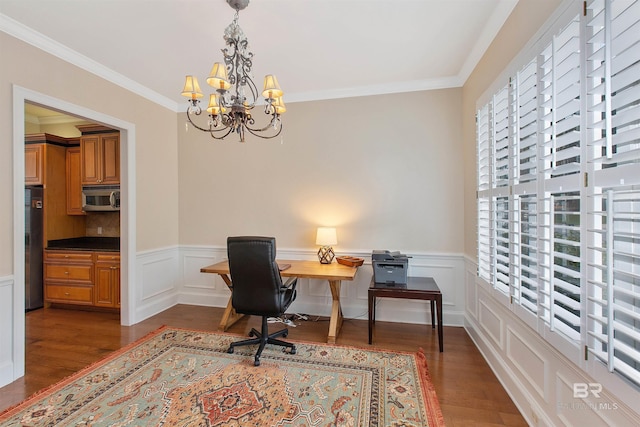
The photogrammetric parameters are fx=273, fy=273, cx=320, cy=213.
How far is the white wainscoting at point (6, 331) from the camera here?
7.00 ft

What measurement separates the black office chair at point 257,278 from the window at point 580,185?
178 cm

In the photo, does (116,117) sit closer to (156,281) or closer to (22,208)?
(22,208)

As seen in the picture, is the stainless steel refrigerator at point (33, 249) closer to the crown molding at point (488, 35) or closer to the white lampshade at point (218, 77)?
the white lampshade at point (218, 77)

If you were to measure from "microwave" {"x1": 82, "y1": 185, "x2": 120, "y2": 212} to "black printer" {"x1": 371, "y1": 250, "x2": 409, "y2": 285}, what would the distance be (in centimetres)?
375

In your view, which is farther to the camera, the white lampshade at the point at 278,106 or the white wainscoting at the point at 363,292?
the white wainscoting at the point at 363,292

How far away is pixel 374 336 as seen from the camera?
115 inches

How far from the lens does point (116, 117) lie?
3.11 metres

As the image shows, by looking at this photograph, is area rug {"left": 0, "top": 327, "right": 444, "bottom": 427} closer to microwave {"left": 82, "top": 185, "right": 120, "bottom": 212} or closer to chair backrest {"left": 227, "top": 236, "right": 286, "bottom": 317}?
chair backrest {"left": 227, "top": 236, "right": 286, "bottom": 317}

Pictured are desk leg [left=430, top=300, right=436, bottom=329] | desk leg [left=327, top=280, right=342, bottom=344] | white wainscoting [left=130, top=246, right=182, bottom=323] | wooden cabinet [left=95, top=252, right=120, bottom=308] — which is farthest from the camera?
wooden cabinet [left=95, top=252, right=120, bottom=308]

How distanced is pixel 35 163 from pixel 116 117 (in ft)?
6.79

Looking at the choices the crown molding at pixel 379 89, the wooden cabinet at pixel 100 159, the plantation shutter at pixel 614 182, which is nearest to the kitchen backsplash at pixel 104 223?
the wooden cabinet at pixel 100 159

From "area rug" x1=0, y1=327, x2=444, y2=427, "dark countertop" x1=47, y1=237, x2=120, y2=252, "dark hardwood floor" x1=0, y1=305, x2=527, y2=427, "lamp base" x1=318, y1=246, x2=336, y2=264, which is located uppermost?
"dark countertop" x1=47, y1=237, x2=120, y2=252

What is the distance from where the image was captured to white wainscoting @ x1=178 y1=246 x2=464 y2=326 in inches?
127

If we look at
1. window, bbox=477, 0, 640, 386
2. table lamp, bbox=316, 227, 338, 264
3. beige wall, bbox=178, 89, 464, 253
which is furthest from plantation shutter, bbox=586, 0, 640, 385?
table lamp, bbox=316, 227, 338, 264
